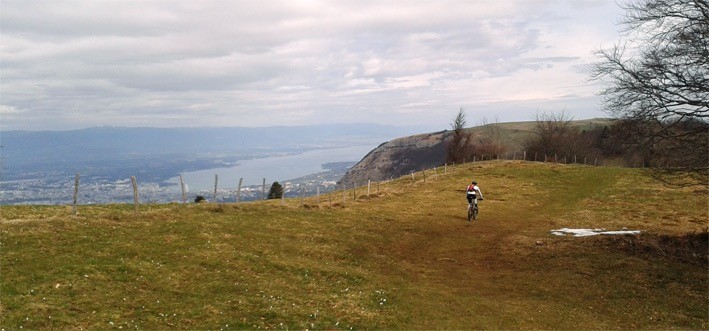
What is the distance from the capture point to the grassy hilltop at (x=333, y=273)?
15.0 m

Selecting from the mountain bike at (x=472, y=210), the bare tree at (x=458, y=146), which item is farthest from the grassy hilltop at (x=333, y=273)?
the bare tree at (x=458, y=146)

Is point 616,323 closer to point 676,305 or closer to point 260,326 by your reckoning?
point 676,305

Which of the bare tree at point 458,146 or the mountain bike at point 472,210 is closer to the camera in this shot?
the mountain bike at point 472,210

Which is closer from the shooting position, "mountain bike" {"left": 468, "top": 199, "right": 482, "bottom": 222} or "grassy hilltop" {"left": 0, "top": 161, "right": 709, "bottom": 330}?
"grassy hilltop" {"left": 0, "top": 161, "right": 709, "bottom": 330}

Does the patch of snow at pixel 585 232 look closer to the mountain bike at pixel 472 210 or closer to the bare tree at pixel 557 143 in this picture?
the mountain bike at pixel 472 210

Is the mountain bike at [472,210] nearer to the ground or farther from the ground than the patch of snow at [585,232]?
farther from the ground

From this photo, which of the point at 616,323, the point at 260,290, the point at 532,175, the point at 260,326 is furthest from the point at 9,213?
the point at 532,175

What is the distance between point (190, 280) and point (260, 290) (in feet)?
9.98

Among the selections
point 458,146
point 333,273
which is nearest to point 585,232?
point 333,273

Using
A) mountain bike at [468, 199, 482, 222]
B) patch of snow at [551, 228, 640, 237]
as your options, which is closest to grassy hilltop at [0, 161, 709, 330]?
mountain bike at [468, 199, 482, 222]

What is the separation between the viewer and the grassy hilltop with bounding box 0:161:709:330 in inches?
590

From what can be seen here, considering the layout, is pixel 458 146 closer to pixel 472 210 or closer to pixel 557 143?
pixel 557 143

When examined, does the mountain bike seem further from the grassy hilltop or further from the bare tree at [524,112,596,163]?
the bare tree at [524,112,596,163]

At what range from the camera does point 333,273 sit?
68.8 feet
